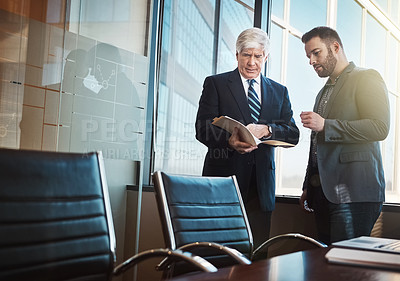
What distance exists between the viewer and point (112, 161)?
3236 millimetres

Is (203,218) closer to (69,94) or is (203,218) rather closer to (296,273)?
(296,273)

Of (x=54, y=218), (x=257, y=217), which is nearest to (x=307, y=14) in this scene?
(x=257, y=217)

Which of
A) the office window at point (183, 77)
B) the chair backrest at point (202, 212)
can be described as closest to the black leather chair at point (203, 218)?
the chair backrest at point (202, 212)

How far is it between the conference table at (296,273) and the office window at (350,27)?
7.05ft

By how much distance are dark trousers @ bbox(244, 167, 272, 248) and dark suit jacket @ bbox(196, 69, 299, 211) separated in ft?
0.10

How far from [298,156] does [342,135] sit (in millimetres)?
664

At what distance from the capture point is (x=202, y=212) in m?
1.93

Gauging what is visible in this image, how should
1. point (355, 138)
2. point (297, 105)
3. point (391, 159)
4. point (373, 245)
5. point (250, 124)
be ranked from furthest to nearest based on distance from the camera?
point (297, 105)
point (250, 124)
point (391, 159)
point (355, 138)
point (373, 245)

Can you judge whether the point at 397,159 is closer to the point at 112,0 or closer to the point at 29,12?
the point at 112,0

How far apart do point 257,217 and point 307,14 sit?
155 centimetres

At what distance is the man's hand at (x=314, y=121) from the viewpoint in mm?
2965

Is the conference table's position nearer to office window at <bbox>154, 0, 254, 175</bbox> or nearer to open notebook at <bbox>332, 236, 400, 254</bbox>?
open notebook at <bbox>332, 236, 400, 254</bbox>

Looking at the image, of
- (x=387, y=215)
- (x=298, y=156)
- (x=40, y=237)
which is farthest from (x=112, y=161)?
(x=40, y=237)

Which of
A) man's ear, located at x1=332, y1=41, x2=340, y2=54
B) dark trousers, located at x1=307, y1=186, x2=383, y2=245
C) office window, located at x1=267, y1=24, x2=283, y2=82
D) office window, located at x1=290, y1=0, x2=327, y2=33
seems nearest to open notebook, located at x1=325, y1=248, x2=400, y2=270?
dark trousers, located at x1=307, y1=186, x2=383, y2=245
